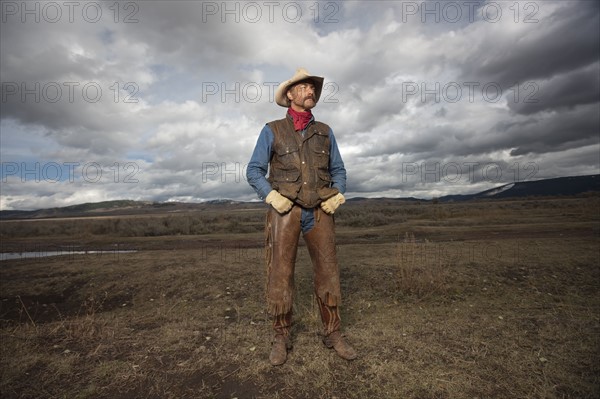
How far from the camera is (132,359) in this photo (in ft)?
12.0

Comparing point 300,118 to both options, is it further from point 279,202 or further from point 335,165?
point 279,202

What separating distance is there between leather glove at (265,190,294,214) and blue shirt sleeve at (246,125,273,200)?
0.08 metres

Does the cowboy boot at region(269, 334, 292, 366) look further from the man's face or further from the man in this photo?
the man's face

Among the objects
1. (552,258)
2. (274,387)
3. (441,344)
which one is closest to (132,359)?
(274,387)

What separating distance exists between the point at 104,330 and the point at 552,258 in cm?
997

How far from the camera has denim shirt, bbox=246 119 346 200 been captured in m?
3.46

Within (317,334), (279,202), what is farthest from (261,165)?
(317,334)

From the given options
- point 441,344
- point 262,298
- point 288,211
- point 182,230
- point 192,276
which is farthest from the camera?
point 182,230

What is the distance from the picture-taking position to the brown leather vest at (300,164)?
3.43 metres

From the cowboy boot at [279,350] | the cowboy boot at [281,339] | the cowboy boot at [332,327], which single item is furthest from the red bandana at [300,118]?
the cowboy boot at [279,350]

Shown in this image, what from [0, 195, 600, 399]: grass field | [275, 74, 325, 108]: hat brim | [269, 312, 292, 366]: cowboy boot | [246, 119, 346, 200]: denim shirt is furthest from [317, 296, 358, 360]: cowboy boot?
[275, 74, 325, 108]: hat brim

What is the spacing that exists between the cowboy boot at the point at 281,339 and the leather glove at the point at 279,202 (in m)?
1.25

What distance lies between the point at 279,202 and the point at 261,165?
55 cm

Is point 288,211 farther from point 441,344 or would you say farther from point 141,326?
point 141,326
